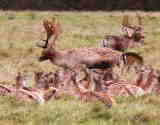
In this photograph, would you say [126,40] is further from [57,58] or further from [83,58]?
[57,58]

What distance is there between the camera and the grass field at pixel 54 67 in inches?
221

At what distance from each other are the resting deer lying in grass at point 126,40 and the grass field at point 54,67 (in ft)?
0.77

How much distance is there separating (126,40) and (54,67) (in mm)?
2808

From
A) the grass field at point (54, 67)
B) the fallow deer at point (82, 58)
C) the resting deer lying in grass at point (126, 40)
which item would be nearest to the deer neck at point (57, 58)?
the fallow deer at point (82, 58)

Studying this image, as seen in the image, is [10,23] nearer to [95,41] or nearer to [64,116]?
[95,41]

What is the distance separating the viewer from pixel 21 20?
1794 centimetres

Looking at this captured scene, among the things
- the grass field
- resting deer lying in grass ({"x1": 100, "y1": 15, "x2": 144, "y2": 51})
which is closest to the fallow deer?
the grass field

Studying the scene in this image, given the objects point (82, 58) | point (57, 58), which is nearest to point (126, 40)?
point (82, 58)

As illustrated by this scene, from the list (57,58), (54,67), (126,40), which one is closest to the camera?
(57,58)

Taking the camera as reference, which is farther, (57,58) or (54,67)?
(54,67)

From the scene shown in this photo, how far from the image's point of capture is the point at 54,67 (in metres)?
11.1

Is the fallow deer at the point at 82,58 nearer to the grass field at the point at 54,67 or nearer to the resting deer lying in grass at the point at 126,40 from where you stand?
the grass field at the point at 54,67

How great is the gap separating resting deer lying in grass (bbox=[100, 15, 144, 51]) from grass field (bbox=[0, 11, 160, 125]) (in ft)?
0.77

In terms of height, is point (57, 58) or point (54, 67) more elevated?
point (57, 58)
